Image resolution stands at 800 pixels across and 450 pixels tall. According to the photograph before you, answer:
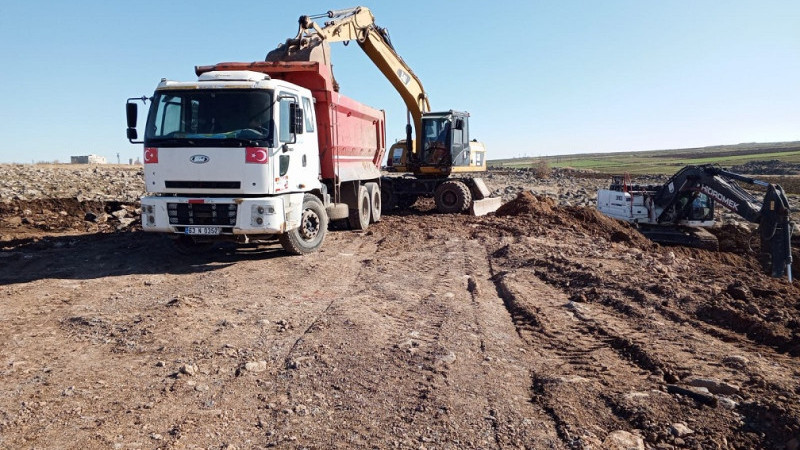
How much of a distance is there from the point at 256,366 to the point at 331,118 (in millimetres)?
6866

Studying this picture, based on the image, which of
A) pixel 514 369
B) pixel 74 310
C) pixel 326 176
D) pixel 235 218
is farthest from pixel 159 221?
pixel 514 369

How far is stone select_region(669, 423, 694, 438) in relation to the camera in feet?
11.7

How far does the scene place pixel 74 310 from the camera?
6.26 m

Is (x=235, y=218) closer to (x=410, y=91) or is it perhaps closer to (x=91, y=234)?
(x=91, y=234)

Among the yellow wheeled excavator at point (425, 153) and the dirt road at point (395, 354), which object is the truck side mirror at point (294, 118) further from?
the yellow wheeled excavator at point (425, 153)

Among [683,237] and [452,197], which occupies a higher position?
[452,197]

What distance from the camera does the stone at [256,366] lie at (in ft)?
14.9

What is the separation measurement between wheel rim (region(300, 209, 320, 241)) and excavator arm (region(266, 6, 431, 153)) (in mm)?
3317

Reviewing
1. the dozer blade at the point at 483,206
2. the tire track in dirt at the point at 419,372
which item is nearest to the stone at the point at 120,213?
the tire track in dirt at the point at 419,372

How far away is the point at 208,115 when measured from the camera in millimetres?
8453

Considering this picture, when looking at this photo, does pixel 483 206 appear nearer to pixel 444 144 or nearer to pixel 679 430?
pixel 444 144

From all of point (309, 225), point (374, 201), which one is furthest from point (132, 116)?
point (374, 201)

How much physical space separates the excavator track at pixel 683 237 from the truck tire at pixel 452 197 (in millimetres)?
4796

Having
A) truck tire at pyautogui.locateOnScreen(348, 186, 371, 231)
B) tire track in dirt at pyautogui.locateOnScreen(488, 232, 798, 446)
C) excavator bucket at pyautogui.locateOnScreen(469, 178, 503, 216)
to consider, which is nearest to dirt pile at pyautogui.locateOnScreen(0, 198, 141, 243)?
truck tire at pyautogui.locateOnScreen(348, 186, 371, 231)
